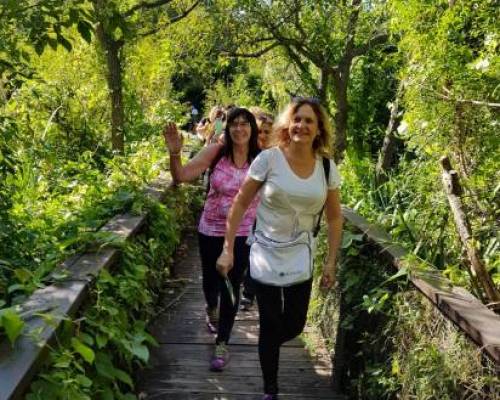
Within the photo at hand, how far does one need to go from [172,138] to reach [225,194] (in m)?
0.51

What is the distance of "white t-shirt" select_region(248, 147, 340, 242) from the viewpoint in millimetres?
3023

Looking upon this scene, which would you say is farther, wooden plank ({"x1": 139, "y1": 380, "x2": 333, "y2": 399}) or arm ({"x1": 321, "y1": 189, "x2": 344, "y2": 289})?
wooden plank ({"x1": 139, "y1": 380, "x2": 333, "y2": 399})

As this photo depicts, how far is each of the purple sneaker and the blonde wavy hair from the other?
147 centimetres

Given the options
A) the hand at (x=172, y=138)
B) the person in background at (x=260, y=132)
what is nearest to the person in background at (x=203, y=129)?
the person in background at (x=260, y=132)

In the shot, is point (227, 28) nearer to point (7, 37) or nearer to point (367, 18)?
point (367, 18)

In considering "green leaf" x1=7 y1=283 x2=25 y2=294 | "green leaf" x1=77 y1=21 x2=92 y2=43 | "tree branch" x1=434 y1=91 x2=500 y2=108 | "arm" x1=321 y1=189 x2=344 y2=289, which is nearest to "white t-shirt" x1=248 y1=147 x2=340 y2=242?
"arm" x1=321 y1=189 x2=344 y2=289

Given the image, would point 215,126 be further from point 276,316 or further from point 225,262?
point 276,316

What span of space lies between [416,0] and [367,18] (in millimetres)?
3978

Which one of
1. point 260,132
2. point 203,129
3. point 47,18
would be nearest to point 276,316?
point 260,132

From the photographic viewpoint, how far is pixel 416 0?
316cm

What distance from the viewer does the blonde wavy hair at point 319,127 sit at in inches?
124


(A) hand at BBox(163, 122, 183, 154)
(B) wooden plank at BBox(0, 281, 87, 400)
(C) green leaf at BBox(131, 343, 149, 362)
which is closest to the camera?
(B) wooden plank at BBox(0, 281, 87, 400)

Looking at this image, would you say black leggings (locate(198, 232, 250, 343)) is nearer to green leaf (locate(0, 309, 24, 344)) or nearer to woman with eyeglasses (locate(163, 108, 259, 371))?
woman with eyeglasses (locate(163, 108, 259, 371))

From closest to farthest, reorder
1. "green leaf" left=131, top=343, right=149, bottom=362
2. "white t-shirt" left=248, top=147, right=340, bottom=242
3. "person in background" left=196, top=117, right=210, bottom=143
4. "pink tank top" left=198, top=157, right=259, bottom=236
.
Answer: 1. "green leaf" left=131, top=343, right=149, bottom=362
2. "white t-shirt" left=248, top=147, right=340, bottom=242
3. "pink tank top" left=198, top=157, right=259, bottom=236
4. "person in background" left=196, top=117, right=210, bottom=143
